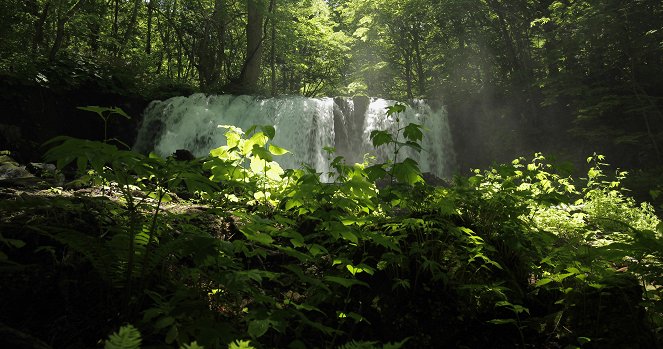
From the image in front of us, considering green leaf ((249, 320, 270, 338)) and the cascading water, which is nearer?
green leaf ((249, 320, 270, 338))

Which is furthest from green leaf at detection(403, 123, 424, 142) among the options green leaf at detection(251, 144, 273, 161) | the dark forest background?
the dark forest background

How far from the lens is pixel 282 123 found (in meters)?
13.6

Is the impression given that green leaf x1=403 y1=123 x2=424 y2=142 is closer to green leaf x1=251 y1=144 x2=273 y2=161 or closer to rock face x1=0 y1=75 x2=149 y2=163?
green leaf x1=251 y1=144 x2=273 y2=161

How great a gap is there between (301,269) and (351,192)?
721mm

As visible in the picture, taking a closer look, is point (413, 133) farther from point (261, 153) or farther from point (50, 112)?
point (50, 112)

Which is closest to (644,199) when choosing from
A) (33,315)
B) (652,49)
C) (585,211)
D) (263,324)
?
(652,49)

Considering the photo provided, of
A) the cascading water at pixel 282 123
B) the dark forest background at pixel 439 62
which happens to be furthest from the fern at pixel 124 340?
the dark forest background at pixel 439 62

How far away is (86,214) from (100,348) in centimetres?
128

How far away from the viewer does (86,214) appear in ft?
8.52

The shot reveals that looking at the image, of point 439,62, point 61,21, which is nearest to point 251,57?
point 61,21

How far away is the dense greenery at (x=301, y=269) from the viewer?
1848 mm

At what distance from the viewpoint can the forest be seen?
6.49 ft

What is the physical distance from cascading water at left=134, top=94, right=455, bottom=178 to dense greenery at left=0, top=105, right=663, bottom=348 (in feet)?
30.7

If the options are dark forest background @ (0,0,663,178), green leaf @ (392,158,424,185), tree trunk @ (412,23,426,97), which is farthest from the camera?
tree trunk @ (412,23,426,97)
